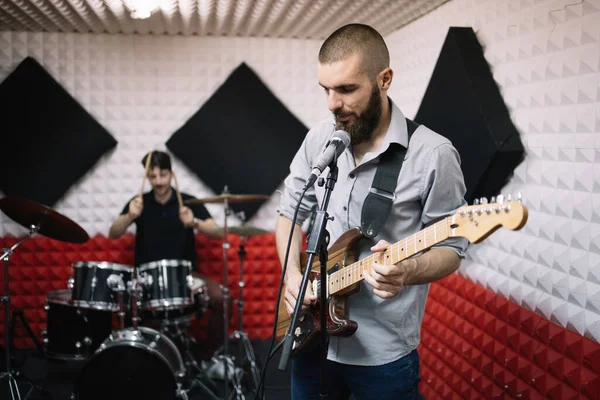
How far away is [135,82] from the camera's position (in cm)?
553

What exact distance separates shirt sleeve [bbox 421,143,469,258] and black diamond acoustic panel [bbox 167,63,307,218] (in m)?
3.58

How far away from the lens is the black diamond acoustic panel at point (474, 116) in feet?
10.7

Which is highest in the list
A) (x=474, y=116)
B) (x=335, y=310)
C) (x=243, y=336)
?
(x=474, y=116)

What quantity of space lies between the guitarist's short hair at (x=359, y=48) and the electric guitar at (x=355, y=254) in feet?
2.11

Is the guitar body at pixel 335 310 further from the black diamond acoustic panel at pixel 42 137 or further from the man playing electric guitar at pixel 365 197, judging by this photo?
the black diamond acoustic panel at pixel 42 137

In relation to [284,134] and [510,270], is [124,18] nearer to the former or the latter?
[284,134]

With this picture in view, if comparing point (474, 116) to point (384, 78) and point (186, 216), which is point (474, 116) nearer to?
point (384, 78)

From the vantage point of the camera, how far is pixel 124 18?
479cm

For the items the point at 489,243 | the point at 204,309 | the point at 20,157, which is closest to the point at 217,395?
the point at 204,309

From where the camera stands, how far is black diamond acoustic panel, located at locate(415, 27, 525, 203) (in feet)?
10.7

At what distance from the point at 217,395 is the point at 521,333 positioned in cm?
247

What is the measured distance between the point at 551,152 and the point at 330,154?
5.25 ft

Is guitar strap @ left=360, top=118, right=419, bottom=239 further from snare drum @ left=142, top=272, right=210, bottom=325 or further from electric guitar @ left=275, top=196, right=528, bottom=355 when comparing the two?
snare drum @ left=142, top=272, right=210, bottom=325

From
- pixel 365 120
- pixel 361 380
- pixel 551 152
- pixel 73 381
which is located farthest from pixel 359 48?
pixel 73 381
